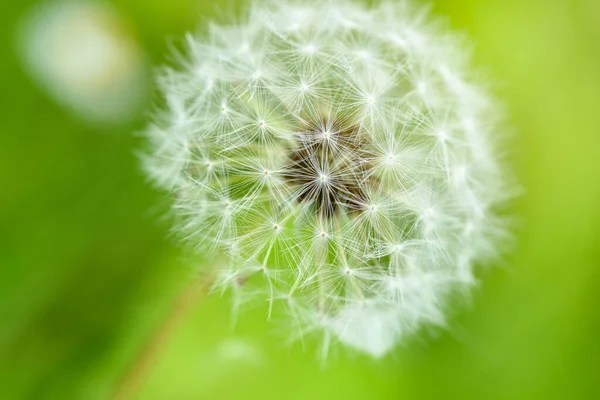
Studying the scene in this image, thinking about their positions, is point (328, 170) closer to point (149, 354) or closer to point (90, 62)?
point (149, 354)

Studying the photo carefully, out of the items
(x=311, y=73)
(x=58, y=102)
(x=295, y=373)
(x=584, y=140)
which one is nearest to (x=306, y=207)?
(x=311, y=73)

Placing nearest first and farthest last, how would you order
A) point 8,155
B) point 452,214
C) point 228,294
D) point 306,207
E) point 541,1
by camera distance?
point 306,207
point 452,214
point 228,294
point 8,155
point 541,1

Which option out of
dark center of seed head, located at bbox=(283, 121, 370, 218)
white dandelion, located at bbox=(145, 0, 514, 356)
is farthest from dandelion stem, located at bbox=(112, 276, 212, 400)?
dark center of seed head, located at bbox=(283, 121, 370, 218)

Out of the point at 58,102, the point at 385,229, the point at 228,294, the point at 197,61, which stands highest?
the point at 58,102

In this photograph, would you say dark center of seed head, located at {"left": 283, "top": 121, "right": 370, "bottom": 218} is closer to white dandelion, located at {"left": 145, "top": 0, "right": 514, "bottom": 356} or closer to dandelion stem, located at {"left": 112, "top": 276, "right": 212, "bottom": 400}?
white dandelion, located at {"left": 145, "top": 0, "right": 514, "bottom": 356}

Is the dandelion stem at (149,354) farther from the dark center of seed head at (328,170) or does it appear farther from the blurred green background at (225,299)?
the dark center of seed head at (328,170)

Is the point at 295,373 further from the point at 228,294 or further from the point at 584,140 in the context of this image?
the point at 584,140

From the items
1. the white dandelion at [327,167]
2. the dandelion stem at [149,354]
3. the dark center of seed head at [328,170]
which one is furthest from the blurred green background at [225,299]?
the dark center of seed head at [328,170]
